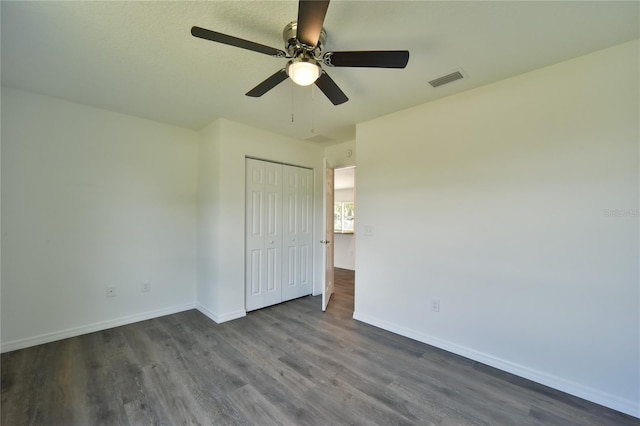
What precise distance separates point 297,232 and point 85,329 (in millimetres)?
2714

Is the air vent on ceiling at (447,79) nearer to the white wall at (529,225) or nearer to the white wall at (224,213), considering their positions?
the white wall at (529,225)

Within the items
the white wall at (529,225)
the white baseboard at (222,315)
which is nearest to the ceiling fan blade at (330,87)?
the white wall at (529,225)

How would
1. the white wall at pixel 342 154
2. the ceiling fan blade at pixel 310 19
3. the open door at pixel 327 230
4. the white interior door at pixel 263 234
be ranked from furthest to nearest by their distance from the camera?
the white wall at pixel 342 154 → the open door at pixel 327 230 → the white interior door at pixel 263 234 → the ceiling fan blade at pixel 310 19

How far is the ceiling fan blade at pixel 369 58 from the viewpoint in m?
1.45

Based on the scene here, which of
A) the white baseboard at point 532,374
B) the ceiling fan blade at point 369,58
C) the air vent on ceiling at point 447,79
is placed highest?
the air vent on ceiling at point 447,79

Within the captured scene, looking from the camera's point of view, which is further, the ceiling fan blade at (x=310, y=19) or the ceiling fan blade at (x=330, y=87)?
the ceiling fan blade at (x=330, y=87)

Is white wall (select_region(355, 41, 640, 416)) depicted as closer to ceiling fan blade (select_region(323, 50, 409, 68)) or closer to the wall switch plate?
the wall switch plate

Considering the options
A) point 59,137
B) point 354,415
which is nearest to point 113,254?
point 59,137

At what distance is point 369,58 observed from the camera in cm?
150

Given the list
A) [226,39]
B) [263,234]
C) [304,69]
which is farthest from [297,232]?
[226,39]

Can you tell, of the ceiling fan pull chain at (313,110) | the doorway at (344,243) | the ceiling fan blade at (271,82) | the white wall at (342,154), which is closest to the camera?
the ceiling fan blade at (271,82)

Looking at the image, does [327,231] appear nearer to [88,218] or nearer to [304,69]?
[304,69]

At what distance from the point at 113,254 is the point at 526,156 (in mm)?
4322

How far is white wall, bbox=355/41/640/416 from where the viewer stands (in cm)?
182
